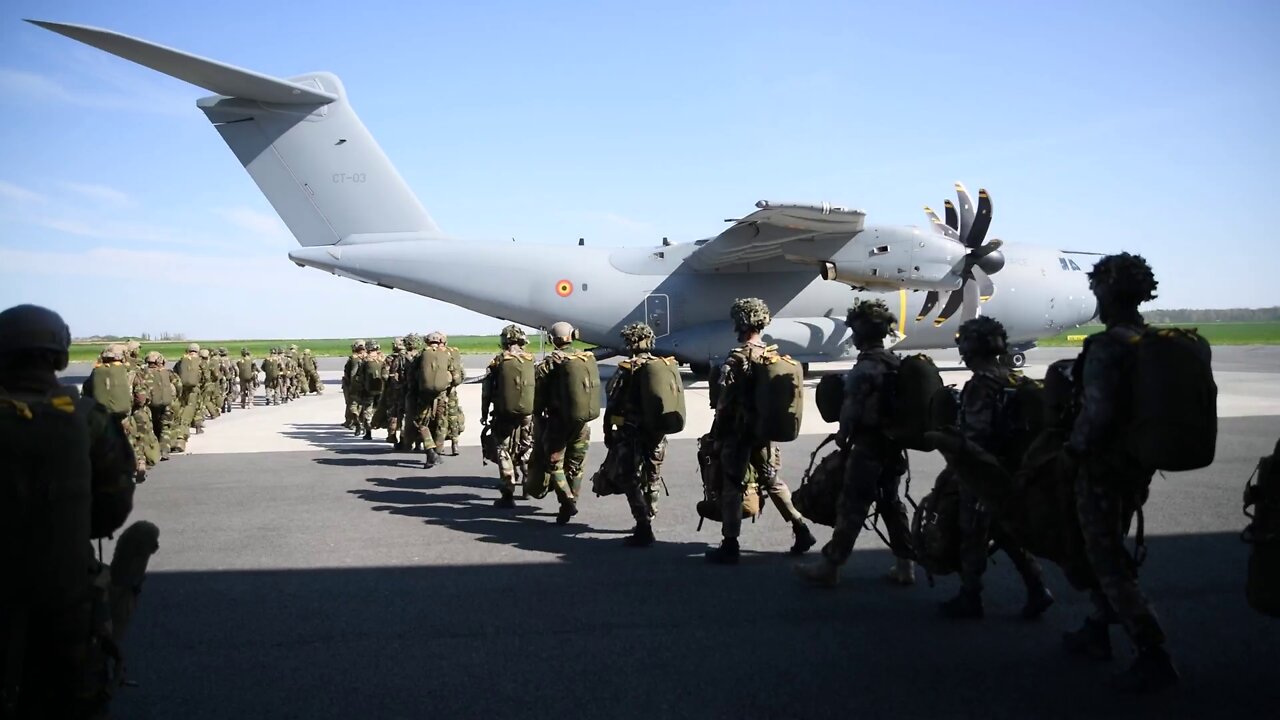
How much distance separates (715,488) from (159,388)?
8344 millimetres

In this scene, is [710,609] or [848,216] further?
[848,216]

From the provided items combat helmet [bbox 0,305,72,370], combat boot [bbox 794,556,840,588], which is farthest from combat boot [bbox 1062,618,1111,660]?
combat helmet [bbox 0,305,72,370]

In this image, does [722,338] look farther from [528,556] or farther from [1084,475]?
[1084,475]

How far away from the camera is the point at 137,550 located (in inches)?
124

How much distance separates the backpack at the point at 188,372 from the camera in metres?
14.6

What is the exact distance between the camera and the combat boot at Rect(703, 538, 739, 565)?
6426mm

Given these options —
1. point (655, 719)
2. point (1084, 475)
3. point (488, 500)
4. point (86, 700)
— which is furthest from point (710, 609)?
point (488, 500)

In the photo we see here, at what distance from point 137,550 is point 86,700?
0.52m

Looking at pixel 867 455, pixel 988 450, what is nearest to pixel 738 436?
pixel 867 455

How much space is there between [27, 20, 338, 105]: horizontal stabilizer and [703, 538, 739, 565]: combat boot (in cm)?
1284

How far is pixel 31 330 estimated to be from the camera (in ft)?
9.89

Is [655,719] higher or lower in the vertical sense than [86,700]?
lower

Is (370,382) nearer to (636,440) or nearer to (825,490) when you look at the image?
(636,440)

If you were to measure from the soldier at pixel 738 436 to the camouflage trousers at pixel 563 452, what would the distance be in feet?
5.98
